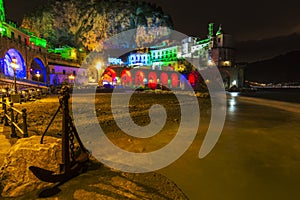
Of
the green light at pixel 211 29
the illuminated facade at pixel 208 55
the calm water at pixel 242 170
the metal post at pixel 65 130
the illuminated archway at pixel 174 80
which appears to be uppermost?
the green light at pixel 211 29

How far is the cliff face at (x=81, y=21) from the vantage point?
66.1m

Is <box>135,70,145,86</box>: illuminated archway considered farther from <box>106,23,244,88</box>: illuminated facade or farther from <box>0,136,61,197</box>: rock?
<box>0,136,61,197</box>: rock

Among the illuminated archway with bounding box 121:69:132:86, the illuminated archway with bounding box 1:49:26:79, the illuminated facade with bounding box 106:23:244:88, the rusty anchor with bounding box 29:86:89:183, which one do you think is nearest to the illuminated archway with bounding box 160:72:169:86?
the illuminated facade with bounding box 106:23:244:88

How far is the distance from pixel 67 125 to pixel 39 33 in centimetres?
7753

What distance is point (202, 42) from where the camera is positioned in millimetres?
79500

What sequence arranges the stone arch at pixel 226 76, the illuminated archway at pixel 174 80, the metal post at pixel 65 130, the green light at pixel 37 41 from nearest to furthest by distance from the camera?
the metal post at pixel 65 130 < the green light at pixel 37 41 < the illuminated archway at pixel 174 80 < the stone arch at pixel 226 76

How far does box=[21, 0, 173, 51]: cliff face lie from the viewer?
Result: 66062mm

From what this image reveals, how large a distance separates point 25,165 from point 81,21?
7781 cm

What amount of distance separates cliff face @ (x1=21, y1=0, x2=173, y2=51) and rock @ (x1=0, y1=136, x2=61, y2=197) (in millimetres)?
72428

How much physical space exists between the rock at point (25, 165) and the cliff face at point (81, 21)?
7243cm

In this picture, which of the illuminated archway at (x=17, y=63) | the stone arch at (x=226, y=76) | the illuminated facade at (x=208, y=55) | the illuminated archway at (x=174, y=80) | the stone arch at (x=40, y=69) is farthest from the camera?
the stone arch at (x=226, y=76)

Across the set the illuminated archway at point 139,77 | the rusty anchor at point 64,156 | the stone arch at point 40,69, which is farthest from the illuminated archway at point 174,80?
the rusty anchor at point 64,156

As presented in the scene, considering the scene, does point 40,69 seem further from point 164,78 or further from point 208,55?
point 208,55

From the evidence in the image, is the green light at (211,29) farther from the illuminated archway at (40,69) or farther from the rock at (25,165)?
the rock at (25,165)
